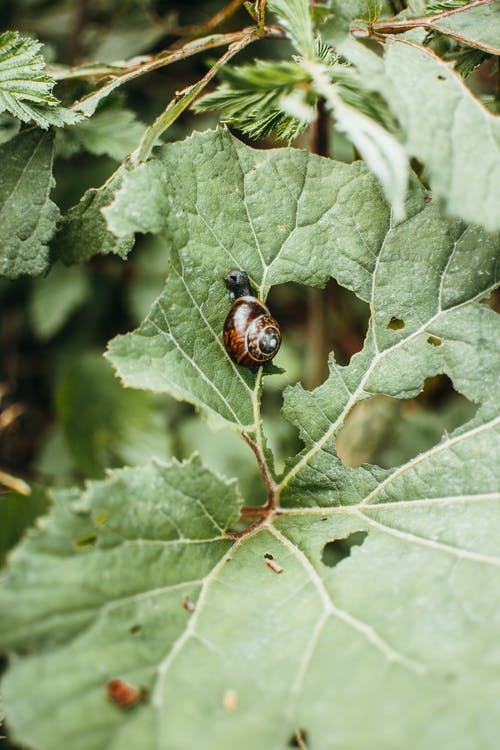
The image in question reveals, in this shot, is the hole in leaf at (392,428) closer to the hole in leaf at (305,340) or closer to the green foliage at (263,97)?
the hole in leaf at (305,340)

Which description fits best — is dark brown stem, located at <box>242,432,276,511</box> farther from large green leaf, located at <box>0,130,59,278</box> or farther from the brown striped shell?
large green leaf, located at <box>0,130,59,278</box>

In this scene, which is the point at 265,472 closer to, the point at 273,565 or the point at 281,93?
the point at 273,565

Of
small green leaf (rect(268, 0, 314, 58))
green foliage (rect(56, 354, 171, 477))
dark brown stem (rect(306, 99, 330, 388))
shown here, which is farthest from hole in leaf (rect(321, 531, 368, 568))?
small green leaf (rect(268, 0, 314, 58))

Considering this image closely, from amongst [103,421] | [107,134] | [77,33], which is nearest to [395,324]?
[107,134]

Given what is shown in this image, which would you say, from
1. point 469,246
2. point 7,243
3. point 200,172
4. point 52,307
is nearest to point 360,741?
point 469,246

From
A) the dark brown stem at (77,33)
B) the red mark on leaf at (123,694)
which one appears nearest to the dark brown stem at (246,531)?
the red mark on leaf at (123,694)

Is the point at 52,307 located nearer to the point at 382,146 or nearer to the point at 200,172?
the point at 200,172
